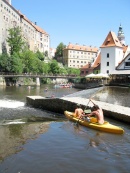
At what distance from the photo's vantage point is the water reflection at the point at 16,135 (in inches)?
453

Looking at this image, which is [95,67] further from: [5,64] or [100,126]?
[100,126]

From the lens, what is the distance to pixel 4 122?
1762 cm

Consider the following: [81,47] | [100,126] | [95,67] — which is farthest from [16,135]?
[81,47]

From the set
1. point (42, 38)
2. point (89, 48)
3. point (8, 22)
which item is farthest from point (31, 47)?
point (89, 48)

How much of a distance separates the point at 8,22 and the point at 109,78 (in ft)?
152

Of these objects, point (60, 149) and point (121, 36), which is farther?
point (121, 36)

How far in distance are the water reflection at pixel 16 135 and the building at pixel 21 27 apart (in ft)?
223

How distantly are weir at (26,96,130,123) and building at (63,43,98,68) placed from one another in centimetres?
11207

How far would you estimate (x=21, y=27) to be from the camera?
102m

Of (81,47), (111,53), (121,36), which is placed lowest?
(111,53)

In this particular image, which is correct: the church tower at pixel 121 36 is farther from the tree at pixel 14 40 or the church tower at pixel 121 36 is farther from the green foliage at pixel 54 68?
the tree at pixel 14 40

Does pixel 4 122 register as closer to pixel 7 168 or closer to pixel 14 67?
pixel 7 168

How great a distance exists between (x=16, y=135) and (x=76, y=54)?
417ft

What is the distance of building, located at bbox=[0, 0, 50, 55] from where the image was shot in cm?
8181
